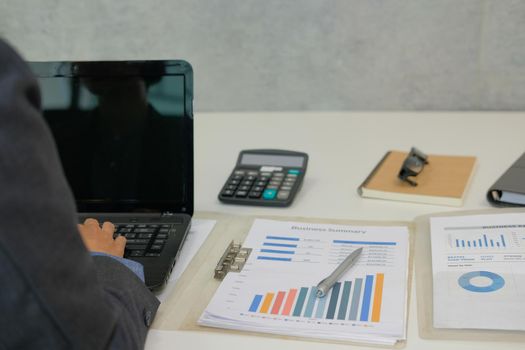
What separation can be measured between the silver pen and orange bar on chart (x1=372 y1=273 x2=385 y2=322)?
0.04 m

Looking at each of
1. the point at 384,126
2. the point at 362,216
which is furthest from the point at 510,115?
the point at 362,216

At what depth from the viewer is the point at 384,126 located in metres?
1.45

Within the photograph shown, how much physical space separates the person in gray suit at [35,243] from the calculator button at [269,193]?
0.53m

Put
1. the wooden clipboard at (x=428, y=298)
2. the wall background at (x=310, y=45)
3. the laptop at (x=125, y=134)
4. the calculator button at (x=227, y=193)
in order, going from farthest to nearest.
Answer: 1. the wall background at (x=310, y=45)
2. the calculator button at (x=227, y=193)
3. the laptop at (x=125, y=134)
4. the wooden clipboard at (x=428, y=298)

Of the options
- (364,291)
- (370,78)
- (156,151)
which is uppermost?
(370,78)

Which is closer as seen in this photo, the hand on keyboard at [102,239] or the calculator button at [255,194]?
the hand on keyboard at [102,239]

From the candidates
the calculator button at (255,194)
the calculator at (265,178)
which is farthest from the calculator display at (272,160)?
the calculator button at (255,194)

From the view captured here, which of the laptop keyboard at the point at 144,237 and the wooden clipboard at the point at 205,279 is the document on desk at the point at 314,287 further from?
the laptop keyboard at the point at 144,237

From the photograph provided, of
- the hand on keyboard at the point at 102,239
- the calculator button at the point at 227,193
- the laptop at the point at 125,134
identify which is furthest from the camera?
the calculator button at the point at 227,193

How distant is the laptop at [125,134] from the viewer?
3.15 feet

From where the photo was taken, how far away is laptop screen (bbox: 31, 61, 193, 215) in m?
0.96

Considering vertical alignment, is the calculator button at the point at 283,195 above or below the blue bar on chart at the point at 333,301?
above

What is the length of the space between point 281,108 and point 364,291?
3.05 feet

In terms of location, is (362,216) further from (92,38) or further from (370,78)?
(92,38)
